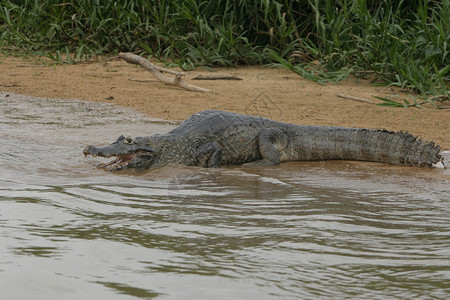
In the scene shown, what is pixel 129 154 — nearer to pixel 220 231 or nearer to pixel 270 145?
pixel 270 145

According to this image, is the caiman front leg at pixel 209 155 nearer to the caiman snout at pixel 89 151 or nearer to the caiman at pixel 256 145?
the caiman at pixel 256 145

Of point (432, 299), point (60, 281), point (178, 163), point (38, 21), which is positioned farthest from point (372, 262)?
point (38, 21)

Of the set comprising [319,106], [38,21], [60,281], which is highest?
[38,21]

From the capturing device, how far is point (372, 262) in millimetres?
3162

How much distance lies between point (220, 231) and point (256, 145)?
105 inches

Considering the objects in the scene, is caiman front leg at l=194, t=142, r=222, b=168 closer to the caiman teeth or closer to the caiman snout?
the caiman teeth

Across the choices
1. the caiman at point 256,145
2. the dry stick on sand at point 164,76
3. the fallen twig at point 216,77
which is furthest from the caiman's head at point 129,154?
the fallen twig at point 216,77

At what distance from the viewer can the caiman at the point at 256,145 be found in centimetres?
592

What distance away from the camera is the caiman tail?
6051mm

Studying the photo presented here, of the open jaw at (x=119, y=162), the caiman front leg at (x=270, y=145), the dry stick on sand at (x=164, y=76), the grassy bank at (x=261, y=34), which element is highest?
the grassy bank at (x=261, y=34)

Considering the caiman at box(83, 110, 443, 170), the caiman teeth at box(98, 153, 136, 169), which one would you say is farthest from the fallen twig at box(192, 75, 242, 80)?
the caiman teeth at box(98, 153, 136, 169)

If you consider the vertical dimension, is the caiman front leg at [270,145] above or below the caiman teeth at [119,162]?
above

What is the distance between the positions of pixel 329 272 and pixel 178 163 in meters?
3.17

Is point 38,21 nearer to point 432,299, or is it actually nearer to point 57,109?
point 57,109
